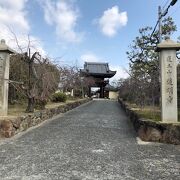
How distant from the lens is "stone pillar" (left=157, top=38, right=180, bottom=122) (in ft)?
26.5

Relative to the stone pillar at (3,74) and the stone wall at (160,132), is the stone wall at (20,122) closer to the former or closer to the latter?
the stone pillar at (3,74)

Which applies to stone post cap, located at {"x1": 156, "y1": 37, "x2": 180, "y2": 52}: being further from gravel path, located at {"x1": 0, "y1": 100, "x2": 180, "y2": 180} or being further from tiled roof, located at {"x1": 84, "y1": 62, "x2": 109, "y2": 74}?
tiled roof, located at {"x1": 84, "y1": 62, "x2": 109, "y2": 74}

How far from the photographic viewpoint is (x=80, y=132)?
9102 mm

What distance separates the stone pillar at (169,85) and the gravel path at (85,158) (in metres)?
1.15

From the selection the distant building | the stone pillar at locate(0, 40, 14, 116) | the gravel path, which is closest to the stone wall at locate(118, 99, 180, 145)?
the gravel path

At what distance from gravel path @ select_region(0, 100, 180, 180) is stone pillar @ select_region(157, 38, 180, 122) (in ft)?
3.79

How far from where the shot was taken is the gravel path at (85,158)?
4.68 metres

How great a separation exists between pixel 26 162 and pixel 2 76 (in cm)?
455

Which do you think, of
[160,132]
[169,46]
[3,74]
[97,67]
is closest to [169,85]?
[169,46]

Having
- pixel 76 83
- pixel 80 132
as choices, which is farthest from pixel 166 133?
pixel 76 83

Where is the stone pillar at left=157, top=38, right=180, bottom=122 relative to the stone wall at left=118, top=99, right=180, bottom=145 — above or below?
→ above

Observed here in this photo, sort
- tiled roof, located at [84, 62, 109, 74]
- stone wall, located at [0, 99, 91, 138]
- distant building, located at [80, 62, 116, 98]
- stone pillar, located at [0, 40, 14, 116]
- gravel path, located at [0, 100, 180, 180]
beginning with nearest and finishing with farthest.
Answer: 1. gravel path, located at [0, 100, 180, 180]
2. stone wall, located at [0, 99, 91, 138]
3. stone pillar, located at [0, 40, 14, 116]
4. distant building, located at [80, 62, 116, 98]
5. tiled roof, located at [84, 62, 109, 74]

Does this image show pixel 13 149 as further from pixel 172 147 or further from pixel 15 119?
pixel 172 147

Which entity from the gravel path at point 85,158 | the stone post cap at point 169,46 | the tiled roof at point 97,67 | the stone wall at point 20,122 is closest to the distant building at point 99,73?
the tiled roof at point 97,67
